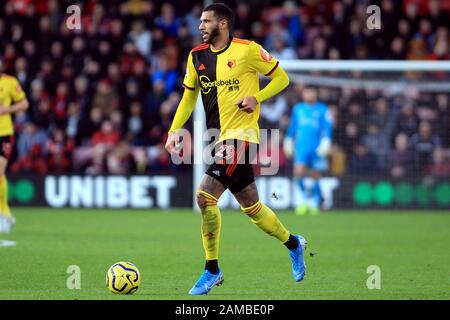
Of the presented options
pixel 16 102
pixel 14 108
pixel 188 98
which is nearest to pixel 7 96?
pixel 16 102

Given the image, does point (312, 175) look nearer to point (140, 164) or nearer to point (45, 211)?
point (140, 164)

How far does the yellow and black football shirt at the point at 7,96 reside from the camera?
13031mm

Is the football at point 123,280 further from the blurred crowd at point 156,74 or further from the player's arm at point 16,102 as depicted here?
the blurred crowd at point 156,74

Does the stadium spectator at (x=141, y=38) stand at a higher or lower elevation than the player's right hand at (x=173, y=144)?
higher

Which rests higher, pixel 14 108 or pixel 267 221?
pixel 14 108

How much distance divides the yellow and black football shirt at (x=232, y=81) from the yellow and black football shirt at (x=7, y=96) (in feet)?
17.7

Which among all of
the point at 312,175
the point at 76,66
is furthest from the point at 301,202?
the point at 76,66

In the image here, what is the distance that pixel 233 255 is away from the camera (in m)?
10.9

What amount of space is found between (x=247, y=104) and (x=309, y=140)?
972cm

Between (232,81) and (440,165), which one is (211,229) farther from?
(440,165)

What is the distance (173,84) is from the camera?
63.8 feet

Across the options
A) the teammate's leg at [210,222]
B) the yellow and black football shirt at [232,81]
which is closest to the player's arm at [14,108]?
the yellow and black football shirt at [232,81]
